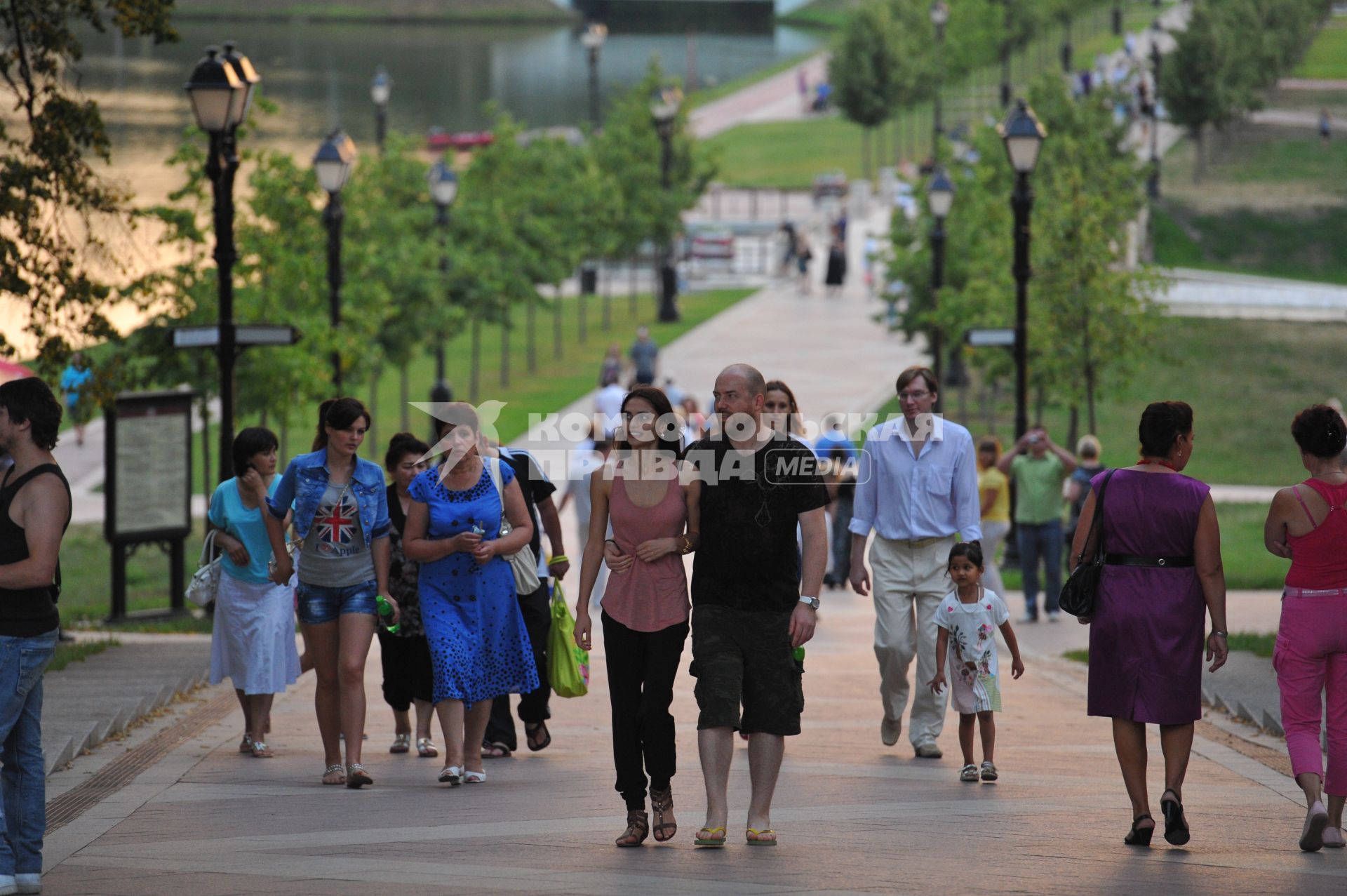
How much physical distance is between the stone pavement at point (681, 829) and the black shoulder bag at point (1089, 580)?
0.92m

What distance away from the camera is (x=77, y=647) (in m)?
13.8

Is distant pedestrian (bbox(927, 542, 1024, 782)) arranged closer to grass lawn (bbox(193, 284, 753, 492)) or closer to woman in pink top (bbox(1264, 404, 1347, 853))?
woman in pink top (bbox(1264, 404, 1347, 853))

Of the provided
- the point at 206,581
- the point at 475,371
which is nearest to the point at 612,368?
the point at 475,371

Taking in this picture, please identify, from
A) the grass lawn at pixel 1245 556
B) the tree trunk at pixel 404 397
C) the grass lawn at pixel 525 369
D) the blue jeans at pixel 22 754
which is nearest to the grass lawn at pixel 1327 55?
the grass lawn at pixel 525 369

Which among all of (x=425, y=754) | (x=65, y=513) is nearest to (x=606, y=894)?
(x=65, y=513)

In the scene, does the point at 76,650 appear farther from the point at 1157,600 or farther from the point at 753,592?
the point at 1157,600

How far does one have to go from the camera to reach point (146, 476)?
1670cm

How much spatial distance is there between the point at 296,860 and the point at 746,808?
2.14 meters

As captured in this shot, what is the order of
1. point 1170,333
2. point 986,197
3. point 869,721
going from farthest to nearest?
point 1170,333
point 986,197
point 869,721

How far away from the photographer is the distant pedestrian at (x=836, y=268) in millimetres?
49719

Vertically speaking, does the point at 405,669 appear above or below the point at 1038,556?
above

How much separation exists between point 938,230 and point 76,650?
694 inches

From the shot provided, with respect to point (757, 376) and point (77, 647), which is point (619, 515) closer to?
point (757, 376)

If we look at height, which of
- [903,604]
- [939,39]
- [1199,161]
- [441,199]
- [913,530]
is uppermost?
[939,39]
